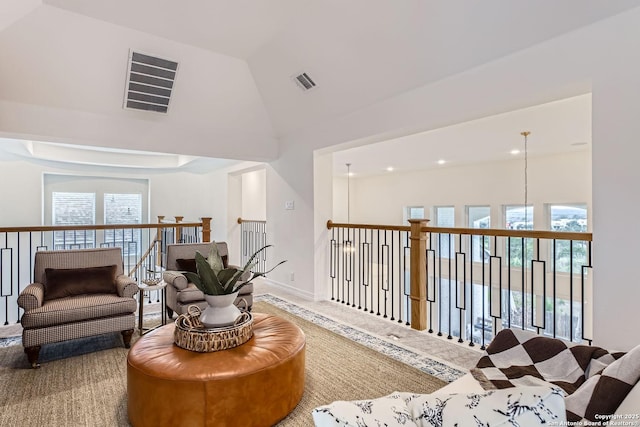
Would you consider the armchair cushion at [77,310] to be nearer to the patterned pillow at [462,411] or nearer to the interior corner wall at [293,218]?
the interior corner wall at [293,218]

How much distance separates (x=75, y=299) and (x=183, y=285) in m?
0.92

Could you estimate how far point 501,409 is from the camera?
0.80 meters

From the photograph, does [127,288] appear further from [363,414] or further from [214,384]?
[363,414]

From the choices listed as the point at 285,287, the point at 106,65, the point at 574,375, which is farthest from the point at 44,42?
the point at 574,375

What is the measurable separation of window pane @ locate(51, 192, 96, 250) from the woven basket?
23.9 feet

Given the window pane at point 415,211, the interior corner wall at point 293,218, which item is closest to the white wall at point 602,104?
the interior corner wall at point 293,218

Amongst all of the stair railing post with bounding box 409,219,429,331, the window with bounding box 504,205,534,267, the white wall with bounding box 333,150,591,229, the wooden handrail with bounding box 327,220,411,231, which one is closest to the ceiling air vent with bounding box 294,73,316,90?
the wooden handrail with bounding box 327,220,411,231

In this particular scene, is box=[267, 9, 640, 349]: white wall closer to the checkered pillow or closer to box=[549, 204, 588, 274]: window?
the checkered pillow

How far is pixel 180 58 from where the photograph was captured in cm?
396

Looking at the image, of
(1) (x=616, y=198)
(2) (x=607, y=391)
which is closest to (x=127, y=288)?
(2) (x=607, y=391)

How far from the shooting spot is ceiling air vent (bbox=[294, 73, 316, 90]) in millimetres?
4070

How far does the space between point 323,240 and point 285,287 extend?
1.10 m

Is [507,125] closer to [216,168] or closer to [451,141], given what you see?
[451,141]

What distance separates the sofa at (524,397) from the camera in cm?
79
